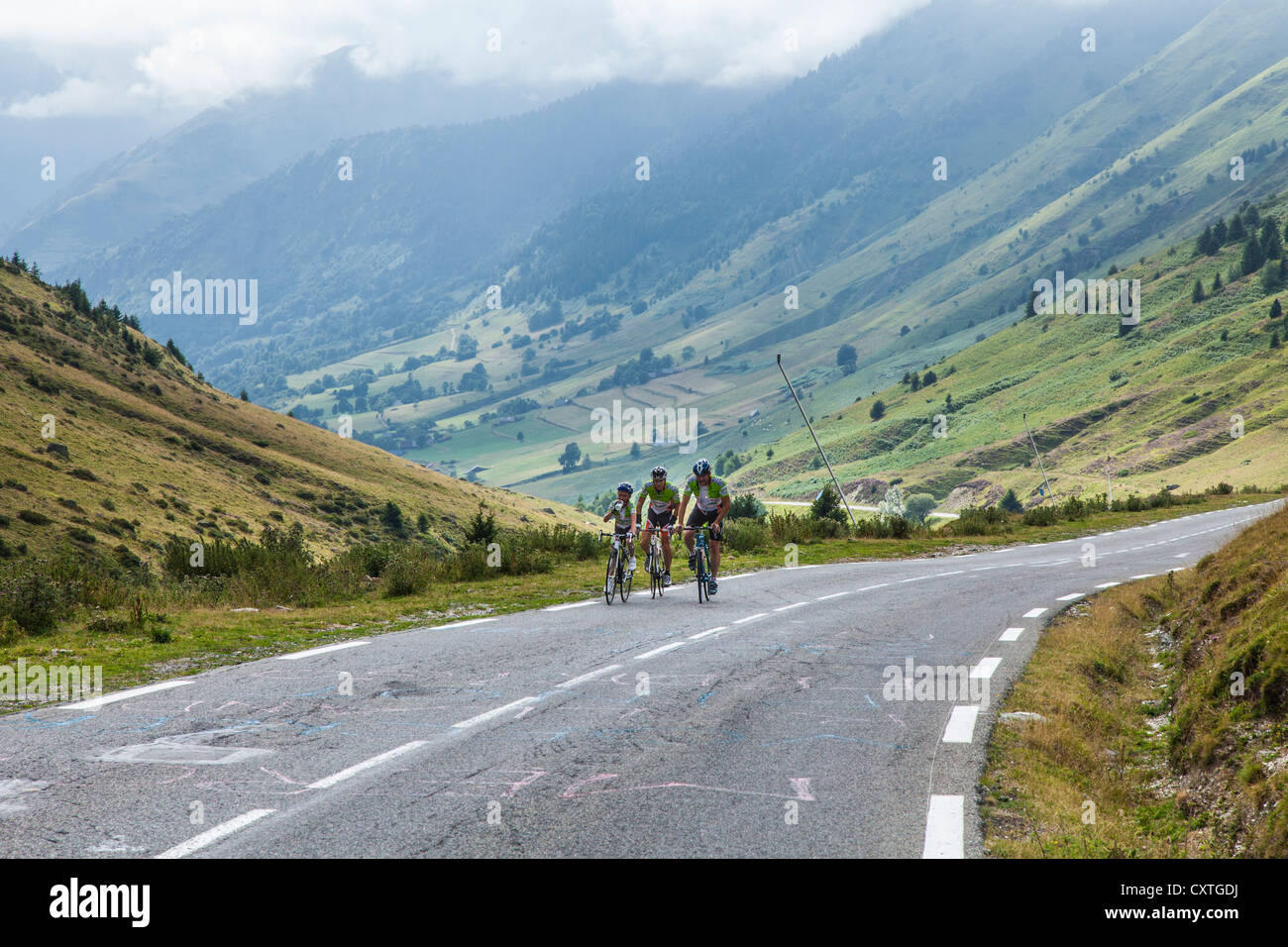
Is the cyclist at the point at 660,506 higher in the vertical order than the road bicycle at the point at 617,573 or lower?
higher

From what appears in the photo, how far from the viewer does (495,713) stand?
8156mm

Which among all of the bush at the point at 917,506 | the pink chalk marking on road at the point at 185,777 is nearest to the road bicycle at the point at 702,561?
the pink chalk marking on road at the point at 185,777

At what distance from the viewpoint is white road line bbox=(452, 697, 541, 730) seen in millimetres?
7786

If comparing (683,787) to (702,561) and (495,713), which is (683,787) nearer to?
(495,713)

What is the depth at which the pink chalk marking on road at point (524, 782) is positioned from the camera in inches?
236

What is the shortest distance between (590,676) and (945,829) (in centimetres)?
481

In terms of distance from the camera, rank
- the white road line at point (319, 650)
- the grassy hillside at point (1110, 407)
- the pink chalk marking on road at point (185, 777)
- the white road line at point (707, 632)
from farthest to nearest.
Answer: the grassy hillside at point (1110, 407), the white road line at point (707, 632), the white road line at point (319, 650), the pink chalk marking on road at point (185, 777)

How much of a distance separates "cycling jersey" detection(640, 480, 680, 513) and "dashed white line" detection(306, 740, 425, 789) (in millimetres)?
10524

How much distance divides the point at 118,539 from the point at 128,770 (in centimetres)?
3503

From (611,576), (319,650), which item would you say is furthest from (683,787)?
(611,576)

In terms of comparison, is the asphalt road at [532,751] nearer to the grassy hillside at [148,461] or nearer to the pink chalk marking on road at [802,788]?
the pink chalk marking on road at [802,788]

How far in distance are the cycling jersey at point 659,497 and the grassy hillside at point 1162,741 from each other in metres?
7.23
